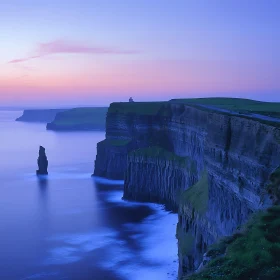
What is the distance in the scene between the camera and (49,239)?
68.8m

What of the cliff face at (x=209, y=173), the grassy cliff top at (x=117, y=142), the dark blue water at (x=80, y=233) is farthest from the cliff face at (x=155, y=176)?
the grassy cliff top at (x=117, y=142)

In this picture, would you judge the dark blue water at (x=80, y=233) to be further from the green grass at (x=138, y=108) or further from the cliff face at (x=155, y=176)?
the green grass at (x=138, y=108)

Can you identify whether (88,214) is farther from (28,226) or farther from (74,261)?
(74,261)

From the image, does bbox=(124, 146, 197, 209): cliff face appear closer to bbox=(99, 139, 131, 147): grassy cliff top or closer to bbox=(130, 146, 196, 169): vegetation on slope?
bbox=(130, 146, 196, 169): vegetation on slope

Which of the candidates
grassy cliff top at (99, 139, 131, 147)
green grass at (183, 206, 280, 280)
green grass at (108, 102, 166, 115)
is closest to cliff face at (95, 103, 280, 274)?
green grass at (183, 206, 280, 280)

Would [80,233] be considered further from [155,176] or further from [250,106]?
[250,106]

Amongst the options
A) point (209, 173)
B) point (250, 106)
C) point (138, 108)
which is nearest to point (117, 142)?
point (138, 108)

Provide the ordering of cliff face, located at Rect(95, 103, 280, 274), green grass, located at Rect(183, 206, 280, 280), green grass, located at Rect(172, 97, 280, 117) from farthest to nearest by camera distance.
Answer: green grass, located at Rect(172, 97, 280, 117) < cliff face, located at Rect(95, 103, 280, 274) < green grass, located at Rect(183, 206, 280, 280)

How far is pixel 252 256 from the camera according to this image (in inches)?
801

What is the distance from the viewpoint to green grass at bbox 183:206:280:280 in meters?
19.2

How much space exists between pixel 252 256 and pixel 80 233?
54.3m

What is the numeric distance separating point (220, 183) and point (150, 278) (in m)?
15.6

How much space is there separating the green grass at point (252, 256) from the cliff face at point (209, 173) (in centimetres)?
999

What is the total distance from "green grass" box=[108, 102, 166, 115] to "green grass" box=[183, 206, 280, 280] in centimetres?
8674
